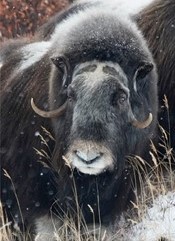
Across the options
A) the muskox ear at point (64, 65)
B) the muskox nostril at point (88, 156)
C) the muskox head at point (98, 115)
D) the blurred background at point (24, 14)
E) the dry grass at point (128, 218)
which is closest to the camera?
the muskox nostril at point (88, 156)

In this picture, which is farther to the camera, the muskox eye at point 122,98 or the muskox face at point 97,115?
the muskox eye at point 122,98

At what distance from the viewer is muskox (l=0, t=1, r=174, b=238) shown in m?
4.95

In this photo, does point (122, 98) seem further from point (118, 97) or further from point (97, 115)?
point (97, 115)

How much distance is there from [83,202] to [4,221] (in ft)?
2.00

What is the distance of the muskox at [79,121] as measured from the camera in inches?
195

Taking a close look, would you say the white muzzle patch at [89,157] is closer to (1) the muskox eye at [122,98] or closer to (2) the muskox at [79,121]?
(2) the muskox at [79,121]

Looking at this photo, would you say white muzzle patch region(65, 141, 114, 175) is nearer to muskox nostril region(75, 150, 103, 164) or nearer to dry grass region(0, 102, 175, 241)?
muskox nostril region(75, 150, 103, 164)

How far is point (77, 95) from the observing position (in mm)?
4988

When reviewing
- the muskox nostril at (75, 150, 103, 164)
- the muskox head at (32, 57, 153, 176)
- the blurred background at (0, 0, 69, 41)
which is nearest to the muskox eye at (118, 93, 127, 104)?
the muskox head at (32, 57, 153, 176)

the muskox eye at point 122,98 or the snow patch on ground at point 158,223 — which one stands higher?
the muskox eye at point 122,98

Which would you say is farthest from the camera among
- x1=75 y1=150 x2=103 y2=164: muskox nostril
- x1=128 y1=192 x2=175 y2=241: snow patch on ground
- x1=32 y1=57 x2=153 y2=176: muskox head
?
x1=128 y1=192 x2=175 y2=241: snow patch on ground

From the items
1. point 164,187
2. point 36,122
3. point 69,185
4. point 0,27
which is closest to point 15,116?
point 36,122

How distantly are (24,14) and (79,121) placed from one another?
7010 millimetres

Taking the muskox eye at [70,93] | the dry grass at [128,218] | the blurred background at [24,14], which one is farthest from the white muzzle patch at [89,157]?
the blurred background at [24,14]
